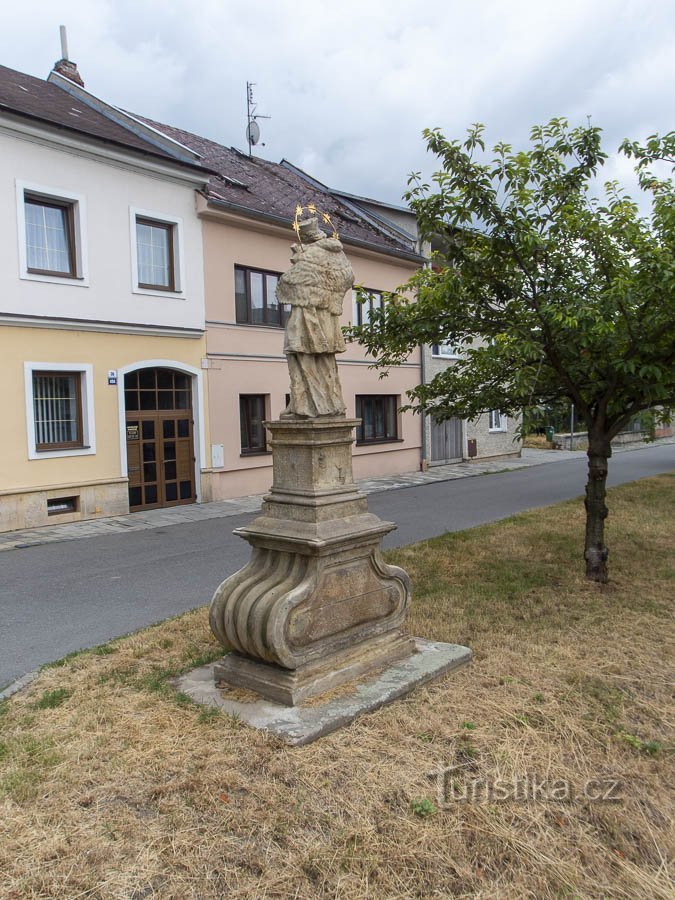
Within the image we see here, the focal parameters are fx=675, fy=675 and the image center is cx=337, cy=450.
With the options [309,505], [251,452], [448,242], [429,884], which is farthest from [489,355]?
[251,452]

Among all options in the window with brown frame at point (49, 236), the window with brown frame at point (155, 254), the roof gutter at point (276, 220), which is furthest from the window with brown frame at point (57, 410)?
the roof gutter at point (276, 220)

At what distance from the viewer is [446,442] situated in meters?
22.5

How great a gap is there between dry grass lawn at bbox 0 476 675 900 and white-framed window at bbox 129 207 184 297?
9.51 metres

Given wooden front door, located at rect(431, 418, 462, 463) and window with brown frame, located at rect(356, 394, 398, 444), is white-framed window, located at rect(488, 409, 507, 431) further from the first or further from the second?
window with brown frame, located at rect(356, 394, 398, 444)

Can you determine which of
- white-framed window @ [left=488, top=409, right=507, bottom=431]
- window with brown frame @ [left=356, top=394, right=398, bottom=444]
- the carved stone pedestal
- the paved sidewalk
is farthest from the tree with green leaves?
white-framed window @ [left=488, top=409, right=507, bottom=431]

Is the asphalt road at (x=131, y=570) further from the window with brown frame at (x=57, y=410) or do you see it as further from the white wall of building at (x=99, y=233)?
the white wall of building at (x=99, y=233)

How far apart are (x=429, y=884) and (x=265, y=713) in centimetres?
165

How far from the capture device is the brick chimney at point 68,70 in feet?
53.0

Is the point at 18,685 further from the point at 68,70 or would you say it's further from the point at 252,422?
the point at 68,70

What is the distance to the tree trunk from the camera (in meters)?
7.25

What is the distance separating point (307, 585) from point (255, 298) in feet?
40.6

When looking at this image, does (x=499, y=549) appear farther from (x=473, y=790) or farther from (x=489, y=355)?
(x=473, y=790)

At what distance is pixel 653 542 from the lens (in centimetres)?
930

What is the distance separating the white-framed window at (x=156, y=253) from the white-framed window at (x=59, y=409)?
216cm
